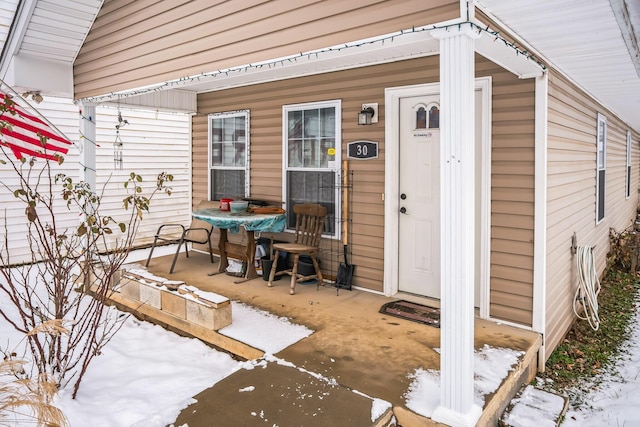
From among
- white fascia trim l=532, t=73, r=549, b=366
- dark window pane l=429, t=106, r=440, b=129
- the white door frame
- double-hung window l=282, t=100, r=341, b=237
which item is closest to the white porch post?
white fascia trim l=532, t=73, r=549, b=366

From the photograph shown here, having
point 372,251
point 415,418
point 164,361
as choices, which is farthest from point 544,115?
point 164,361

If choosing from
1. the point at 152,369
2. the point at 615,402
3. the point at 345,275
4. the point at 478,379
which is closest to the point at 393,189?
the point at 345,275

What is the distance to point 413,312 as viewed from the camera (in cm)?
407

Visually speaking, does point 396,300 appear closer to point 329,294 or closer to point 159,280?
point 329,294

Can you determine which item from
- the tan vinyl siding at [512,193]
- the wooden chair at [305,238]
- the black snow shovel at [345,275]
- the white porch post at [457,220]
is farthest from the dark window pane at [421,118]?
the white porch post at [457,220]

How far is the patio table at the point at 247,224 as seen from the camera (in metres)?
4.89

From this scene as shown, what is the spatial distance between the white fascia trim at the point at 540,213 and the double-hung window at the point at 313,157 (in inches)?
79.1

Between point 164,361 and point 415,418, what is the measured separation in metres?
2.06

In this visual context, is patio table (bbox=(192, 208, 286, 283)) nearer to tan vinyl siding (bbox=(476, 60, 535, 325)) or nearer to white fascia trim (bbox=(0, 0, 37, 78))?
tan vinyl siding (bbox=(476, 60, 535, 325))

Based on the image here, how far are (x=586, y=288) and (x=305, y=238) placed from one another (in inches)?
119

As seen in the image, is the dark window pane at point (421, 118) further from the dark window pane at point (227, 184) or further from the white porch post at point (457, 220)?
the dark window pane at point (227, 184)

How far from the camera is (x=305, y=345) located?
3365 mm

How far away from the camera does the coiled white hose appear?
4633 millimetres

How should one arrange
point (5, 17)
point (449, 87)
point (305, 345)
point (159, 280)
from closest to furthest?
point (449, 87), point (305, 345), point (159, 280), point (5, 17)
